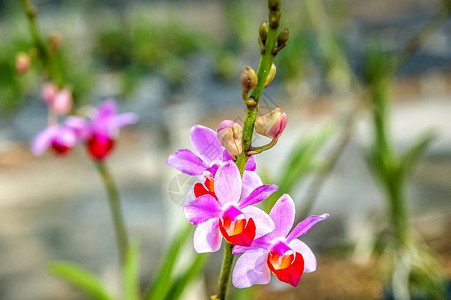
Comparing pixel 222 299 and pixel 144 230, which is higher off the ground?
pixel 222 299

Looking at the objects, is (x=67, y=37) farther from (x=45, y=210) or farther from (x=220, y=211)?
(x=220, y=211)

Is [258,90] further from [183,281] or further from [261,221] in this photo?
[183,281]

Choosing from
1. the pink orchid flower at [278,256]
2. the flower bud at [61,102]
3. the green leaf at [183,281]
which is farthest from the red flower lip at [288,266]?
the flower bud at [61,102]

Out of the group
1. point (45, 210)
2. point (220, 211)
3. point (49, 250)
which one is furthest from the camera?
point (45, 210)

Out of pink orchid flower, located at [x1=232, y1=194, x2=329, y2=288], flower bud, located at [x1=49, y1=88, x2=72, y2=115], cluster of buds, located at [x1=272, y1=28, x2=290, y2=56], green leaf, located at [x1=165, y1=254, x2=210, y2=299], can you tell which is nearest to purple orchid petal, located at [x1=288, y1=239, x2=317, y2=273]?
pink orchid flower, located at [x1=232, y1=194, x2=329, y2=288]

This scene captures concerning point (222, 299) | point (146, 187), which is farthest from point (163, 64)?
point (222, 299)

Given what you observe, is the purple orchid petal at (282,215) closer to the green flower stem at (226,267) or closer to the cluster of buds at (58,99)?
the green flower stem at (226,267)

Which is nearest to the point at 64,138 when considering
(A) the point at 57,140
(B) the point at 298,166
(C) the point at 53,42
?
(A) the point at 57,140

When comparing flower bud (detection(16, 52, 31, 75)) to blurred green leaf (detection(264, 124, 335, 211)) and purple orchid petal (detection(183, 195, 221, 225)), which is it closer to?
blurred green leaf (detection(264, 124, 335, 211))

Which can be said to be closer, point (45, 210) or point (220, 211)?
point (220, 211)
